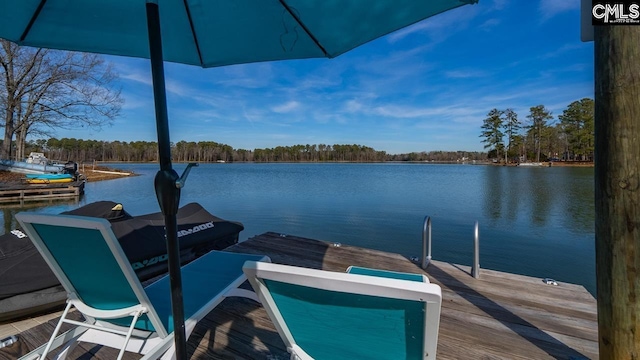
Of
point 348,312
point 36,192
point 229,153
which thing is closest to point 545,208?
point 348,312

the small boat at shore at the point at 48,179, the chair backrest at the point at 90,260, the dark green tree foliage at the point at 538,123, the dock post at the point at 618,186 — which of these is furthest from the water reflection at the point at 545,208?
the dark green tree foliage at the point at 538,123

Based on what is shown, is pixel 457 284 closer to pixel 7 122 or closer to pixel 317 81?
pixel 317 81

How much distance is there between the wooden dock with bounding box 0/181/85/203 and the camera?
965cm

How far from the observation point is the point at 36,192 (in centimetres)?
1036

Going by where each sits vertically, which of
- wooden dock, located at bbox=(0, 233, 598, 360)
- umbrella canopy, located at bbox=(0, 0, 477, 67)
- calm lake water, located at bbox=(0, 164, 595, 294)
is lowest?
calm lake water, located at bbox=(0, 164, 595, 294)

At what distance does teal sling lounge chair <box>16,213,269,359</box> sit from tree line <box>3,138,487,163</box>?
55.5 metres

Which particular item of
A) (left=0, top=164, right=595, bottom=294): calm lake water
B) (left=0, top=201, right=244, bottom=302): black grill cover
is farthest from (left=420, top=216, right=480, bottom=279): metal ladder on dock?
(left=0, top=201, right=244, bottom=302): black grill cover

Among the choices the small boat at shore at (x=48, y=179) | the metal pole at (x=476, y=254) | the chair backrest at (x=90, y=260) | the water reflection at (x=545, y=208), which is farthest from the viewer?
the small boat at shore at (x=48, y=179)

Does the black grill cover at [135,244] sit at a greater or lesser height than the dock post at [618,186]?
lesser

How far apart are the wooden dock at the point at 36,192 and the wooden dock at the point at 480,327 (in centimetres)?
1081

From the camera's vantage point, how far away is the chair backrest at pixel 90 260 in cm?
113

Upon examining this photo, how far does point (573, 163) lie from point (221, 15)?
161 feet

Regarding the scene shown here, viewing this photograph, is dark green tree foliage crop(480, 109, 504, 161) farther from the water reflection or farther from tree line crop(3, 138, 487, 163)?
the water reflection

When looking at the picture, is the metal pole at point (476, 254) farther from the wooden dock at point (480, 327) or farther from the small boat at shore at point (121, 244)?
the small boat at shore at point (121, 244)
